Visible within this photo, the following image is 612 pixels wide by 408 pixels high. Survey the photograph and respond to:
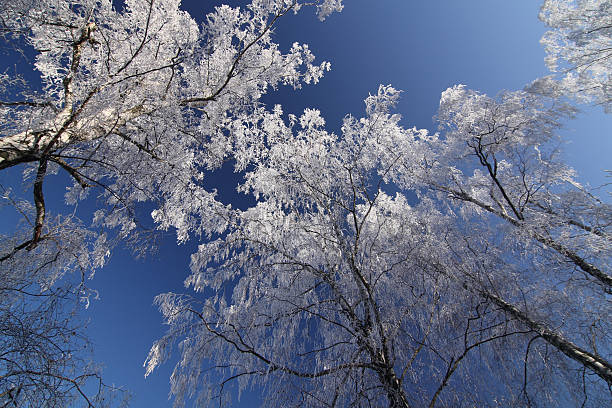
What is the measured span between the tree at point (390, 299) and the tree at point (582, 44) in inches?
34.3

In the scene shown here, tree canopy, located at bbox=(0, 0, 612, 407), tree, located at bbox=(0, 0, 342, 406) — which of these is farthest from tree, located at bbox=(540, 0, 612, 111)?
tree, located at bbox=(0, 0, 342, 406)

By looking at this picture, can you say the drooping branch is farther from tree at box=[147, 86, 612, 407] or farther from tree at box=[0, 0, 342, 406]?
tree at box=[0, 0, 342, 406]

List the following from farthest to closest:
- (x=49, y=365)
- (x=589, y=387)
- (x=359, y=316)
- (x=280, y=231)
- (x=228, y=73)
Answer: (x=228, y=73) < (x=280, y=231) < (x=359, y=316) < (x=589, y=387) < (x=49, y=365)

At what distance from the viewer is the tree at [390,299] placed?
258cm

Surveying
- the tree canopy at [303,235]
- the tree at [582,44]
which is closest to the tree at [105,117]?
the tree canopy at [303,235]

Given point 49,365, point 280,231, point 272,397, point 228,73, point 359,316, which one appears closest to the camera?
point 49,365

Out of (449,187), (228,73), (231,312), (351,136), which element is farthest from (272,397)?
(449,187)

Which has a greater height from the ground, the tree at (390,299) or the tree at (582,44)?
the tree at (582,44)

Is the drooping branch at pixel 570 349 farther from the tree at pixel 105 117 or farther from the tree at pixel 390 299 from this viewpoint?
the tree at pixel 105 117

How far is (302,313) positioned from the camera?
311 centimetres

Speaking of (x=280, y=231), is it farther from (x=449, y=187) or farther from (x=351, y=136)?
(x=449, y=187)

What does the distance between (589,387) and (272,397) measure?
3389mm

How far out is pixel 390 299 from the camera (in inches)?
123

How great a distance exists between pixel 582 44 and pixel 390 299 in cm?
529
